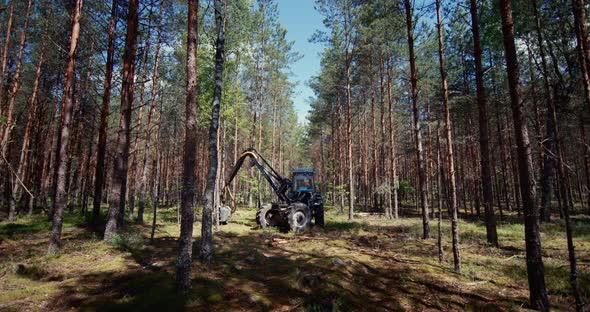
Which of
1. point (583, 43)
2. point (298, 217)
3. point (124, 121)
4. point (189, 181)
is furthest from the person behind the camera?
point (298, 217)

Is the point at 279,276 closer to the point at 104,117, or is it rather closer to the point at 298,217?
the point at 298,217

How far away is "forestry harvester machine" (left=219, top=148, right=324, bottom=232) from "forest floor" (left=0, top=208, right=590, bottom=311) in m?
2.73

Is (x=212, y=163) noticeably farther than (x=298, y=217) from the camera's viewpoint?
No

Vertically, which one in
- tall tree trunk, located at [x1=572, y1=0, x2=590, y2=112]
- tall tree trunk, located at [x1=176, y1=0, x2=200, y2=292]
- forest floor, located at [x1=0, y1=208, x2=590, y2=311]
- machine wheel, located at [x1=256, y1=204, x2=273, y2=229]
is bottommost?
forest floor, located at [x1=0, y1=208, x2=590, y2=311]

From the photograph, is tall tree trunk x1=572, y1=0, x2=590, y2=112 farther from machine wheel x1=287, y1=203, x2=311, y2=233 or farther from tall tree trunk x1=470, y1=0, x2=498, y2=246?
machine wheel x1=287, y1=203, x2=311, y2=233

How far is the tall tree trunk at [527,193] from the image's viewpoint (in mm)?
5449

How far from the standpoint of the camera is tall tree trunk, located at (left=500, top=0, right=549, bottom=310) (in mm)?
5449

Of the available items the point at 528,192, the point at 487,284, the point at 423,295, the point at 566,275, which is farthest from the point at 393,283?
the point at 566,275

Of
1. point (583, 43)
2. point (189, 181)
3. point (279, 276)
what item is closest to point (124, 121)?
point (189, 181)

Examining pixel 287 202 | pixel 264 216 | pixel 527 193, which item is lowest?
pixel 264 216

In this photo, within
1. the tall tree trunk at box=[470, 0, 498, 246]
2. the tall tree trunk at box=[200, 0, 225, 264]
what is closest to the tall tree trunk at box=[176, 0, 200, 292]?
the tall tree trunk at box=[200, 0, 225, 264]

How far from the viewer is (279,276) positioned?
7059 millimetres

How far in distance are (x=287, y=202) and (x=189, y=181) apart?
9494 mm

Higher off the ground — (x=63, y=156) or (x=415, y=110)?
(x=415, y=110)
